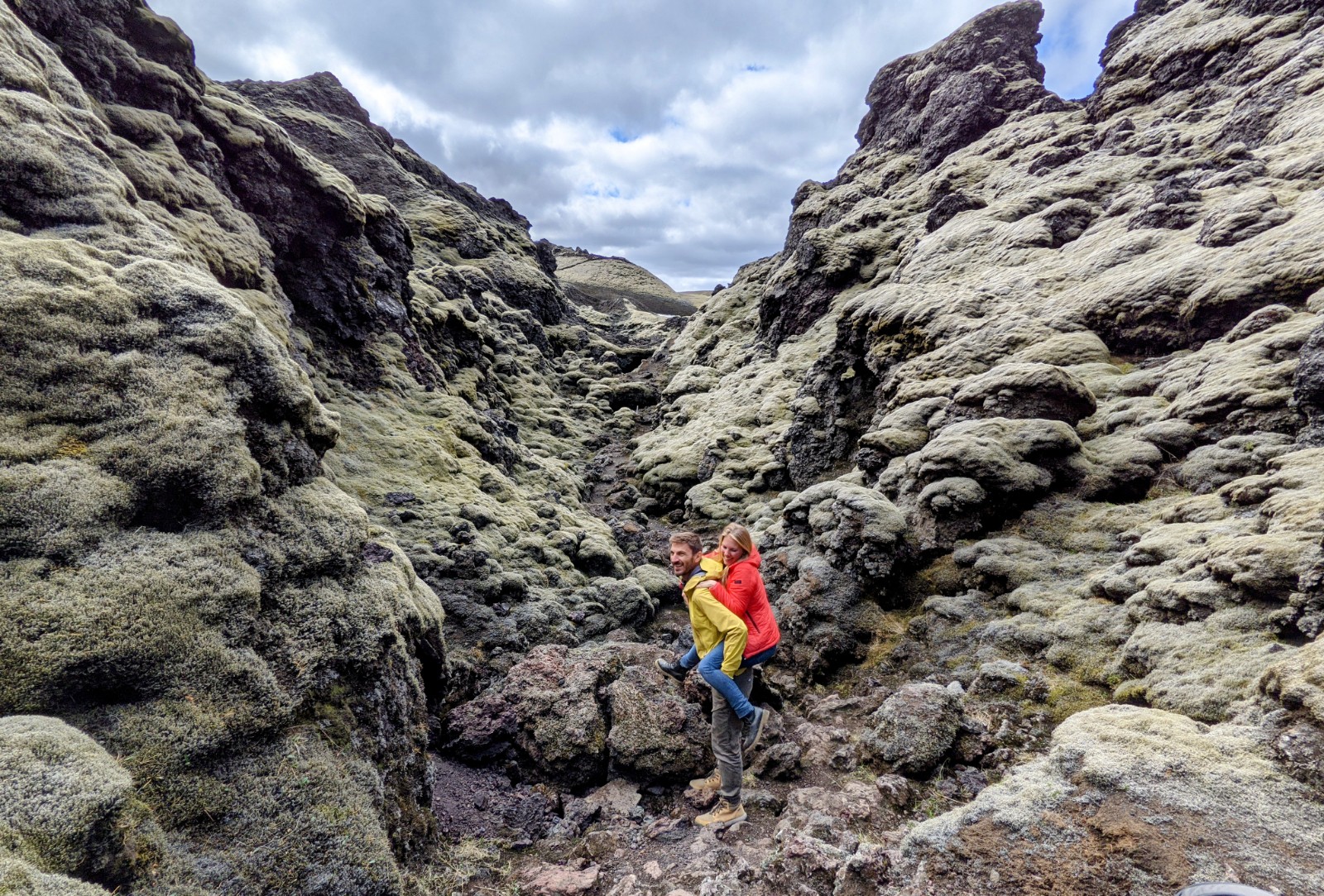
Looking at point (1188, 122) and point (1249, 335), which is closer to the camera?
point (1249, 335)

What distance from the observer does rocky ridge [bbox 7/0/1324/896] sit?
5.67 m

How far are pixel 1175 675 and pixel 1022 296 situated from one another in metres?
19.5

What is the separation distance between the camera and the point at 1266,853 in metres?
4.72

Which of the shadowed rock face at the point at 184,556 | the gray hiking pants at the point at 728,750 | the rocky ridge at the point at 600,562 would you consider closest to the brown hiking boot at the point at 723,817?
the gray hiking pants at the point at 728,750

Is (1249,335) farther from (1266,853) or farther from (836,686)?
(1266,853)

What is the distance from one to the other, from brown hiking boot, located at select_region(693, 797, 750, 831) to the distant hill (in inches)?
5074

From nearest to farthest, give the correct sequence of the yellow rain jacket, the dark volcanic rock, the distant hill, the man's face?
the yellow rain jacket < the man's face < the dark volcanic rock < the distant hill

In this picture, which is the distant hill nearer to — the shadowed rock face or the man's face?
the shadowed rock face

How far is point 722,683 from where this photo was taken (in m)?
8.05

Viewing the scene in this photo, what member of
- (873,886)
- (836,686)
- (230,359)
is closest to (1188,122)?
(836,686)

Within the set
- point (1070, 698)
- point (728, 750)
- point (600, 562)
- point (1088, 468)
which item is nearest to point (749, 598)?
point (728, 750)

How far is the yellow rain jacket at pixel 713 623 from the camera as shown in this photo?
798 cm

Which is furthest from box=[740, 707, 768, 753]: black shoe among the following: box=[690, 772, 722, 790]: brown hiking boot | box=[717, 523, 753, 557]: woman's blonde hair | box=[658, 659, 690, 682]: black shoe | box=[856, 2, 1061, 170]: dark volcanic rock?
box=[856, 2, 1061, 170]: dark volcanic rock

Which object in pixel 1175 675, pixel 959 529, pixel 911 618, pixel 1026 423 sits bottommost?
pixel 911 618
